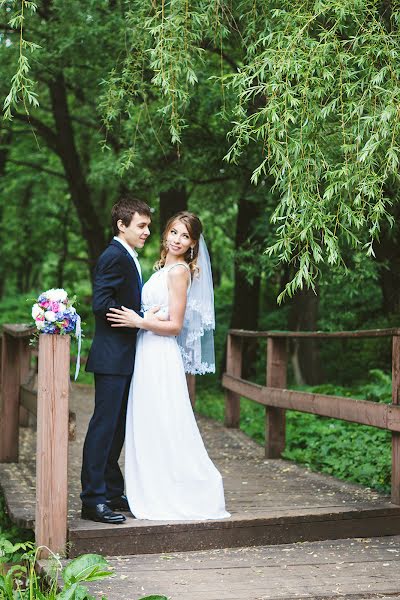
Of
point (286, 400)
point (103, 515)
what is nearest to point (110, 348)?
point (103, 515)

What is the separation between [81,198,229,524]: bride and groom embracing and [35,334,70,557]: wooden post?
30 centimetres

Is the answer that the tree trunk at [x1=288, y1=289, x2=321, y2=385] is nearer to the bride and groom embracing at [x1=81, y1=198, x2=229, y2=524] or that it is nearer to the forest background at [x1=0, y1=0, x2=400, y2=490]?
the forest background at [x1=0, y1=0, x2=400, y2=490]

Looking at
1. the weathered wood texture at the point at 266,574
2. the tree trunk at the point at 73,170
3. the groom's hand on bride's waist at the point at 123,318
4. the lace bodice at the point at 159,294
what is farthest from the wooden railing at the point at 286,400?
the tree trunk at the point at 73,170

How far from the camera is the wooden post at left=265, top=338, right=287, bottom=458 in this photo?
25.0 ft

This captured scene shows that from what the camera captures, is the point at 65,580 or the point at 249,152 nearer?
the point at 65,580

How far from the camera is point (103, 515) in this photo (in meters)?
5.06

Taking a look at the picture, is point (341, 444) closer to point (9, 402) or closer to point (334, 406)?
point (334, 406)

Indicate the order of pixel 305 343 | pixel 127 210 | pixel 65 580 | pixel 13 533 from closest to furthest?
pixel 65 580 < pixel 127 210 < pixel 13 533 < pixel 305 343

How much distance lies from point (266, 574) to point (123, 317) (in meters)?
1.65

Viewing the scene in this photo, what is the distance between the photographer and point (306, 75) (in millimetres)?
4496

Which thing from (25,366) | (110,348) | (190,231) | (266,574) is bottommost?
(266,574)

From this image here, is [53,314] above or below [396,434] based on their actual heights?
above

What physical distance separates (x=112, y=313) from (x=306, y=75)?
1756mm

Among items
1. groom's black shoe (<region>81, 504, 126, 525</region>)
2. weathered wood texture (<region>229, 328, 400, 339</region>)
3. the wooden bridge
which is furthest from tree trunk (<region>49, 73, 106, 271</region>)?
groom's black shoe (<region>81, 504, 126, 525</region>)
